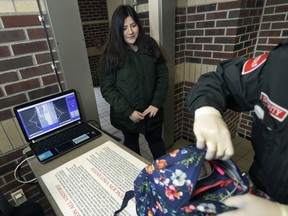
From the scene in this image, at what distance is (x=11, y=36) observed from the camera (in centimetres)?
100

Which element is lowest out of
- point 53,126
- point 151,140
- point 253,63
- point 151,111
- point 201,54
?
point 151,140

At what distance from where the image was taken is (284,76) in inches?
22.6

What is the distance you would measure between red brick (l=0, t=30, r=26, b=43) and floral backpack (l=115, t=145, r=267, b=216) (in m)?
1.02

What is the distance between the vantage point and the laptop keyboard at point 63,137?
1.04 meters

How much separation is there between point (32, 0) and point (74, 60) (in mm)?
382

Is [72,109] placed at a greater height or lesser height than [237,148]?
greater

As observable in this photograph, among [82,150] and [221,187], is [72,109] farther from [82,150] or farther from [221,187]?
[221,187]

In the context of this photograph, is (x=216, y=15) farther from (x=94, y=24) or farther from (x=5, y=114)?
(x=94, y=24)

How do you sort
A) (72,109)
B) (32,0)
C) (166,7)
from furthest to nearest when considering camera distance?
(166,7) → (72,109) → (32,0)

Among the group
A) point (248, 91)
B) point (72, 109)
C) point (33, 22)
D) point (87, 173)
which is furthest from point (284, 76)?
point (33, 22)

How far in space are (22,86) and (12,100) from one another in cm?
10

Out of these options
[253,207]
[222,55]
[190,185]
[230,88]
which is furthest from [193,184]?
[222,55]

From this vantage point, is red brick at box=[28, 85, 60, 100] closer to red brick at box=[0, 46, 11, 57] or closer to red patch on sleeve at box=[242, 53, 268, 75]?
red brick at box=[0, 46, 11, 57]

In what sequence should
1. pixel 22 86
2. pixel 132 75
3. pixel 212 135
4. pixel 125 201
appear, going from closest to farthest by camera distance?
pixel 212 135
pixel 125 201
pixel 22 86
pixel 132 75
